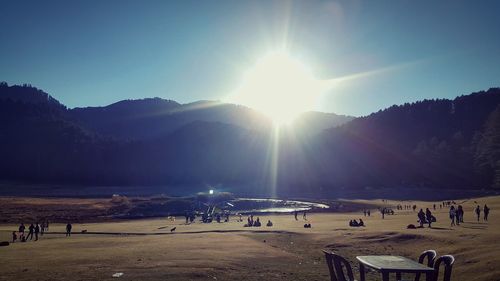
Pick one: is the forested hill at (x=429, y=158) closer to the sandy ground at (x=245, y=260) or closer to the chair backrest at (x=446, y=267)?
the sandy ground at (x=245, y=260)

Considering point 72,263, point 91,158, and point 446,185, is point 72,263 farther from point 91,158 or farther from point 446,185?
point 91,158

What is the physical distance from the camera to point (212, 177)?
200 m

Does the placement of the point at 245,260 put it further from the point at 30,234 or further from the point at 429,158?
the point at 429,158

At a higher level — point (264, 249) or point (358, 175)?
point (358, 175)

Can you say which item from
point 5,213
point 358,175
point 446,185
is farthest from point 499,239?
point 358,175

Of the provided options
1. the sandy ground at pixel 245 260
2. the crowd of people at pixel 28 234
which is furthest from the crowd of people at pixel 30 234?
the sandy ground at pixel 245 260

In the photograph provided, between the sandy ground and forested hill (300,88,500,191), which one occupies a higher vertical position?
forested hill (300,88,500,191)

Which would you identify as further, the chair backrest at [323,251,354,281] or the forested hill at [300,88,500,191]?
the forested hill at [300,88,500,191]

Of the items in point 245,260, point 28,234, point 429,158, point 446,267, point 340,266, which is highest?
point 429,158

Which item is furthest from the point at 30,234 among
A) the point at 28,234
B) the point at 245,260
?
the point at 245,260

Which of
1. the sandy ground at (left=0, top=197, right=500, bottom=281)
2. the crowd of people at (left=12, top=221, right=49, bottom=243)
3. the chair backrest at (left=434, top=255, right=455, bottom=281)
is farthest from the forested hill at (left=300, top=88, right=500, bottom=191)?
the chair backrest at (left=434, top=255, right=455, bottom=281)

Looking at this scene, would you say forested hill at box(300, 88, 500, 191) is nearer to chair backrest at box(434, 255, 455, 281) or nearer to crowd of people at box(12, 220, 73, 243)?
crowd of people at box(12, 220, 73, 243)

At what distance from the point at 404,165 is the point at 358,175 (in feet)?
60.5

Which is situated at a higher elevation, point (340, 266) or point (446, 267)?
point (446, 267)
